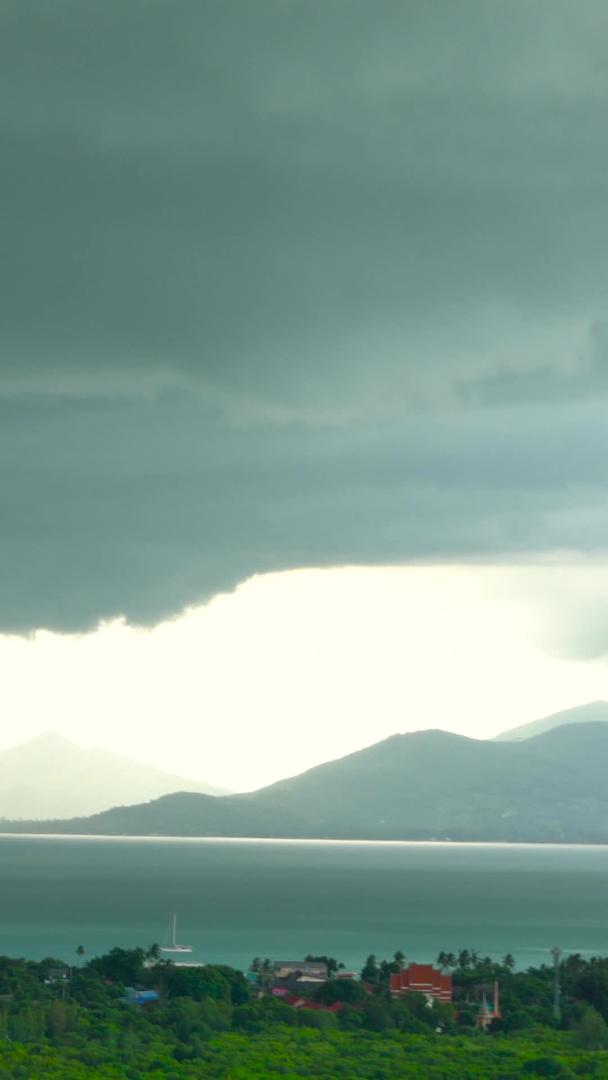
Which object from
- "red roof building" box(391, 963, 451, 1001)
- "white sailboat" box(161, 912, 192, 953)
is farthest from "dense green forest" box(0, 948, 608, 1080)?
"white sailboat" box(161, 912, 192, 953)

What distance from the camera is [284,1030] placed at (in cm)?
7219

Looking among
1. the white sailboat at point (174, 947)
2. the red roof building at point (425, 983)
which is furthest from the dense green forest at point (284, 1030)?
the white sailboat at point (174, 947)

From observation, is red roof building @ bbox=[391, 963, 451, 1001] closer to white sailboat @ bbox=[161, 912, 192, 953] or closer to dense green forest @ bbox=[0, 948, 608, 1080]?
dense green forest @ bbox=[0, 948, 608, 1080]

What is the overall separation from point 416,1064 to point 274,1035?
10.5 metres

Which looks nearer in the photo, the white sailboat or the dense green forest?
the dense green forest

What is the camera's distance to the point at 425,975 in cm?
9475

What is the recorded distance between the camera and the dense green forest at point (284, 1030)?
199ft

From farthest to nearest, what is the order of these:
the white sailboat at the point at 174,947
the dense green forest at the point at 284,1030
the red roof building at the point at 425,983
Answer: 1. the white sailboat at the point at 174,947
2. the red roof building at the point at 425,983
3. the dense green forest at the point at 284,1030

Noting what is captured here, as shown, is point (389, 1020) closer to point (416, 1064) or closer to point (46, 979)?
point (416, 1064)

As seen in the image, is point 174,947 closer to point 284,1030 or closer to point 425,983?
point 425,983

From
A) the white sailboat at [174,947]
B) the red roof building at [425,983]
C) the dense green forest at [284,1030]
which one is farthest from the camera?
the white sailboat at [174,947]

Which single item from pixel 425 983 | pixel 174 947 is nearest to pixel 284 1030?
pixel 425 983

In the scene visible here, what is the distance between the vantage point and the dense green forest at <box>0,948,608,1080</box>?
60562mm

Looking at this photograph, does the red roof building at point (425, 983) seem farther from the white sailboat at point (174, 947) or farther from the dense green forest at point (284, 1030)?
the white sailboat at point (174, 947)
